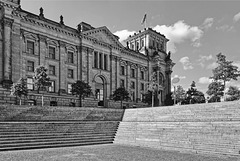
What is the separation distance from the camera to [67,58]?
43.8m

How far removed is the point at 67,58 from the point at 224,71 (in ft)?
97.0

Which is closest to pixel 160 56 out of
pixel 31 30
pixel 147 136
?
pixel 31 30

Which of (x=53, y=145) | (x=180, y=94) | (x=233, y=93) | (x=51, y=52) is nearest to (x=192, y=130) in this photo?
(x=53, y=145)

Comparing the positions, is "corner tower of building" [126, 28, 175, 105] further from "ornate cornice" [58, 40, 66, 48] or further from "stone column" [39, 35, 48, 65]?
"stone column" [39, 35, 48, 65]

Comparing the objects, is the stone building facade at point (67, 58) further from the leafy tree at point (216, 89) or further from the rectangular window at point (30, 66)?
the leafy tree at point (216, 89)

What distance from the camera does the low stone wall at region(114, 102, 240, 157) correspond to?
15164 mm

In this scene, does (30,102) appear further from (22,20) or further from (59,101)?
(22,20)

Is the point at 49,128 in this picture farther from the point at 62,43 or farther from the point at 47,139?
the point at 62,43

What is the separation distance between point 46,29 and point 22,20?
177 inches

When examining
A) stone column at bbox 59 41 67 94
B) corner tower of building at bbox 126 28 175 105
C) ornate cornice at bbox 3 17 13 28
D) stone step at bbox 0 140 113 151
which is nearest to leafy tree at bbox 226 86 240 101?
corner tower of building at bbox 126 28 175 105

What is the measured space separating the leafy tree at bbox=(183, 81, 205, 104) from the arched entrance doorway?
23.1m

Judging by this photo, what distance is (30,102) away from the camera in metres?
36.3

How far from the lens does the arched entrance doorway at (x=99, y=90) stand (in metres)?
48.8

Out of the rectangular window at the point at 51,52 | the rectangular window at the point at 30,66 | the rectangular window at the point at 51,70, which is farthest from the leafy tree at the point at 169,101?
the rectangular window at the point at 30,66
